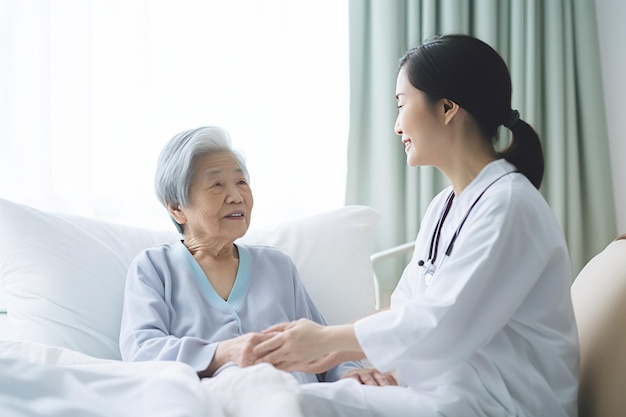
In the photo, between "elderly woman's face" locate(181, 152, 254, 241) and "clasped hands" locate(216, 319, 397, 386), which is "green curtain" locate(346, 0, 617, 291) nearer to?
"elderly woman's face" locate(181, 152, 254, 241)

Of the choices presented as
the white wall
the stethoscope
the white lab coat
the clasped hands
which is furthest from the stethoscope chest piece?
the white wall

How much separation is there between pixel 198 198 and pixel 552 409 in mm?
1136

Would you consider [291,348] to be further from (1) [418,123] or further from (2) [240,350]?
(1) [418,123]

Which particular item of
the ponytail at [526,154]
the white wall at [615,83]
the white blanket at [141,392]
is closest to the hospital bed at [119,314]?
the white blanket at [141,392]

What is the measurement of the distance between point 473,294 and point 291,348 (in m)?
0.40

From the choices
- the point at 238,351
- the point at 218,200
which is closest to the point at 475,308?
the point at 238,351

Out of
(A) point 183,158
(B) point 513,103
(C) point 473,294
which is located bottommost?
(C) point 473,294

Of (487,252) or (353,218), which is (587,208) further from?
(487,252)

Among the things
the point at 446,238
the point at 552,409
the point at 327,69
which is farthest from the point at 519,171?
the point at 327,69

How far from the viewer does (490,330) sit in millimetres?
1450

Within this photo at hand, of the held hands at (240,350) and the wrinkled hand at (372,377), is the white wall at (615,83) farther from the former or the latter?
the held hands at (240,350)

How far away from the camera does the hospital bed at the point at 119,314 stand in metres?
1.34

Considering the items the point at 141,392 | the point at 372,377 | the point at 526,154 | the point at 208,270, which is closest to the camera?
the point at 141,392

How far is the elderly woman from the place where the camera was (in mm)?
1990
